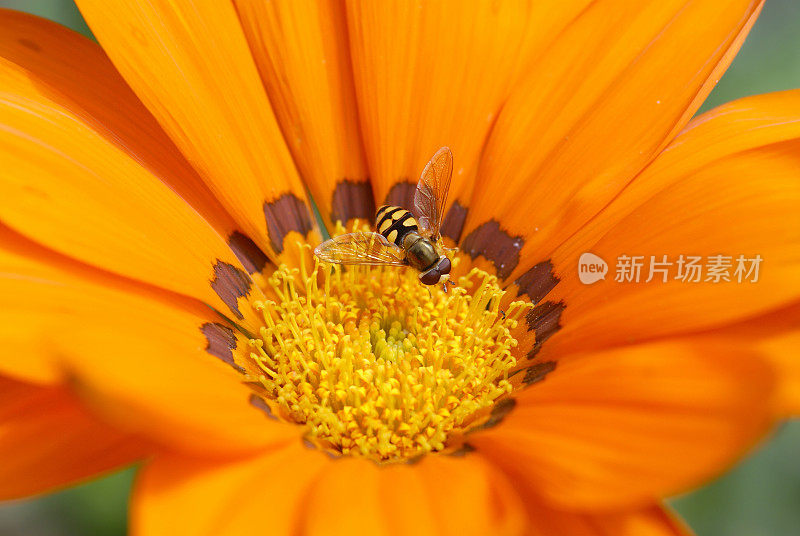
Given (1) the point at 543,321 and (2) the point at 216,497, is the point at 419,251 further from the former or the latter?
(2) the point at 216,497

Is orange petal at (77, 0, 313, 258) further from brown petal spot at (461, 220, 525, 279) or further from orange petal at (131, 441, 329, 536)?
orange petal at (131, 441, 329, 536)

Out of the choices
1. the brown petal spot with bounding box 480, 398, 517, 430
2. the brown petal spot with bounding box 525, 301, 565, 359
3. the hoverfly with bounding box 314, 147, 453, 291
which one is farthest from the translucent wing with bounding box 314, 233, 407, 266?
the brown petal spot with bounding box 480, 398, 517, 430

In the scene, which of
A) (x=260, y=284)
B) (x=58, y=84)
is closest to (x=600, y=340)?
(x=260, y=284)

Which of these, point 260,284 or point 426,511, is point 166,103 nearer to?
point 260,284

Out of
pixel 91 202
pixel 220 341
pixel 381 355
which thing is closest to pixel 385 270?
pixel 381 355

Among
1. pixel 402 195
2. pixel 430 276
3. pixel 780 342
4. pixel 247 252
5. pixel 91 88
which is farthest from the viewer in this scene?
pixel 402 195

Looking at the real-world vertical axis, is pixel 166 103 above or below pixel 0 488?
above

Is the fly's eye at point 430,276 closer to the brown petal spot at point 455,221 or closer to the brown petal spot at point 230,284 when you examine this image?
the brown petal spot at point 455,221
